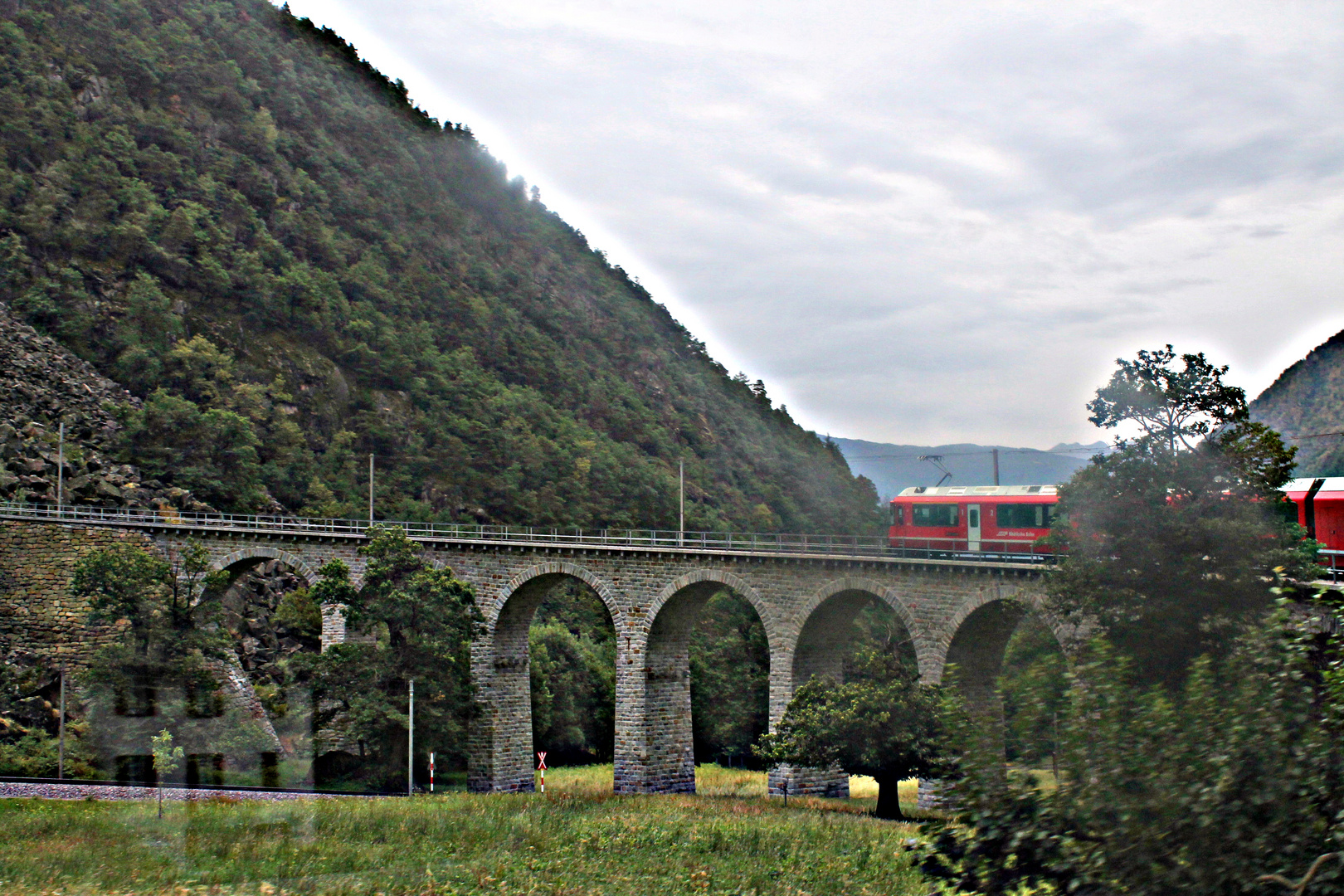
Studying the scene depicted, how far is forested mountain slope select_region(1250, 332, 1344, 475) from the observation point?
7406cm

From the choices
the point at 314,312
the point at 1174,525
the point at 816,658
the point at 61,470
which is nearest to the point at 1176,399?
the point at 1174,525

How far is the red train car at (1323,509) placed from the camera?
3150 cm

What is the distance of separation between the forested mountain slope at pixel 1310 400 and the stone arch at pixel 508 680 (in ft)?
169

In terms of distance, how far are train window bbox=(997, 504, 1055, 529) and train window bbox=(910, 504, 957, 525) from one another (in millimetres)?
2081

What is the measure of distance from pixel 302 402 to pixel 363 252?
3325cm

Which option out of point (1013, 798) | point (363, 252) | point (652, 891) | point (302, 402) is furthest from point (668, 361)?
point (1013, 798)

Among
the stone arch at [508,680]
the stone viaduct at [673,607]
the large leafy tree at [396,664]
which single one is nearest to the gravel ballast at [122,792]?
the large leafy tree at [396,664]

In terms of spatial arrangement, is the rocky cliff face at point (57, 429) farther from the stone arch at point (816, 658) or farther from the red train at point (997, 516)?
the red train at point (997, 516)

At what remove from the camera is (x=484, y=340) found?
121 m

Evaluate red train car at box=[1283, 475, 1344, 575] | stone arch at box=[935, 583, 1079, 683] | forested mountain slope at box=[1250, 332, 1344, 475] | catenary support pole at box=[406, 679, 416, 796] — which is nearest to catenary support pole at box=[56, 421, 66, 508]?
catenary support pole at box=[406, 679, 416, 796]

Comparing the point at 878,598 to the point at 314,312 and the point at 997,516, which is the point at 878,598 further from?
the point at 314,312

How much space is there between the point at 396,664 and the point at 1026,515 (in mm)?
24991

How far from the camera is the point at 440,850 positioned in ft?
84.9

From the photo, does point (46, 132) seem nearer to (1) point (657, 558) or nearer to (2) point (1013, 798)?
(1) point (657, 558)
